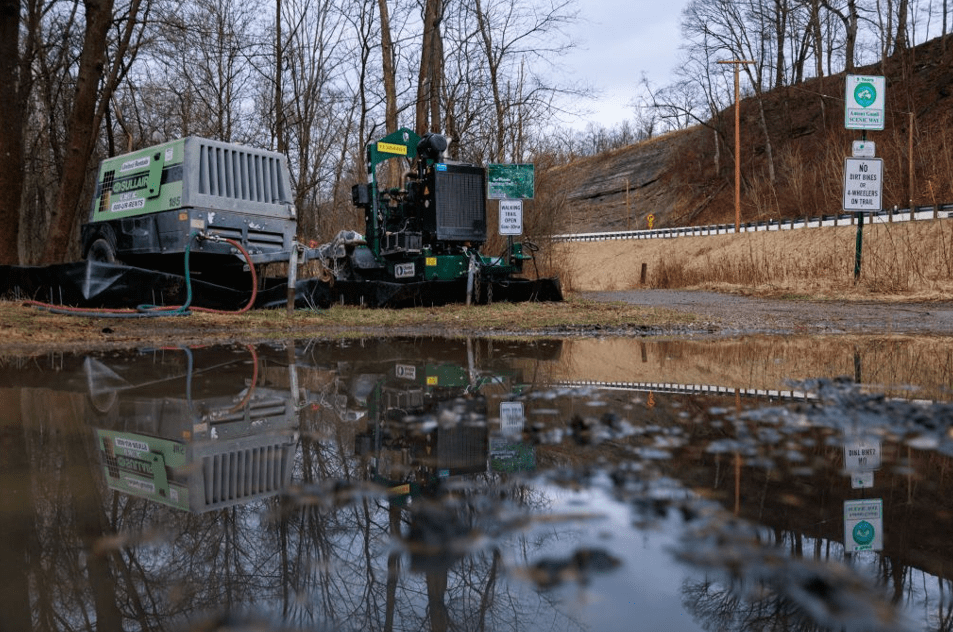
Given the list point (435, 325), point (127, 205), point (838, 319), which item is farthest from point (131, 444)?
point (127, 205)

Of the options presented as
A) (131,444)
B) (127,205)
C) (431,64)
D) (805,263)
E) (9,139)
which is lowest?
(131,444)

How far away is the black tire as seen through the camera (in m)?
13.4

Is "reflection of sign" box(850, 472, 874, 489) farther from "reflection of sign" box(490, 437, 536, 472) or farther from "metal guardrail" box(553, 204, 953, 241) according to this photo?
"metal guardrail" box(553, 204, 953, 241)

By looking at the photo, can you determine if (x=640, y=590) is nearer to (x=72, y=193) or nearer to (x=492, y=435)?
(x=492, y=435)

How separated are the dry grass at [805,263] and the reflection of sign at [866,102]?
108 inches

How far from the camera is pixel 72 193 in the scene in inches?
619

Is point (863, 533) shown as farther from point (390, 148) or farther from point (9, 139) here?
point (9, 139)

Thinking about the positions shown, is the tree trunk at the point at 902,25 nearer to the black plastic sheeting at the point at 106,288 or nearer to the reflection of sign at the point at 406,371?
the black plastic sheeting at the point at 106,288

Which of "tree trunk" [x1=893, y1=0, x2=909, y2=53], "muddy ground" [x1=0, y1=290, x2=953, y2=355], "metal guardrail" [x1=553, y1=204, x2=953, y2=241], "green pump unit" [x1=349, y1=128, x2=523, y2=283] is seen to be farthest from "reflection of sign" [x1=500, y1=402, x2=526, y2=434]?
"tree trunk" [x1=893, y1=0, x2=909, y2=53]

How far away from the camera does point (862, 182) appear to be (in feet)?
62.0

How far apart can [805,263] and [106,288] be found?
19039 mm

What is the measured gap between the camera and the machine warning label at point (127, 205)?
1289 centimetres

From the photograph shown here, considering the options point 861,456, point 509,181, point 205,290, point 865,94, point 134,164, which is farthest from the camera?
point 865,94

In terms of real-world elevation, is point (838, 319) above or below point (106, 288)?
below
